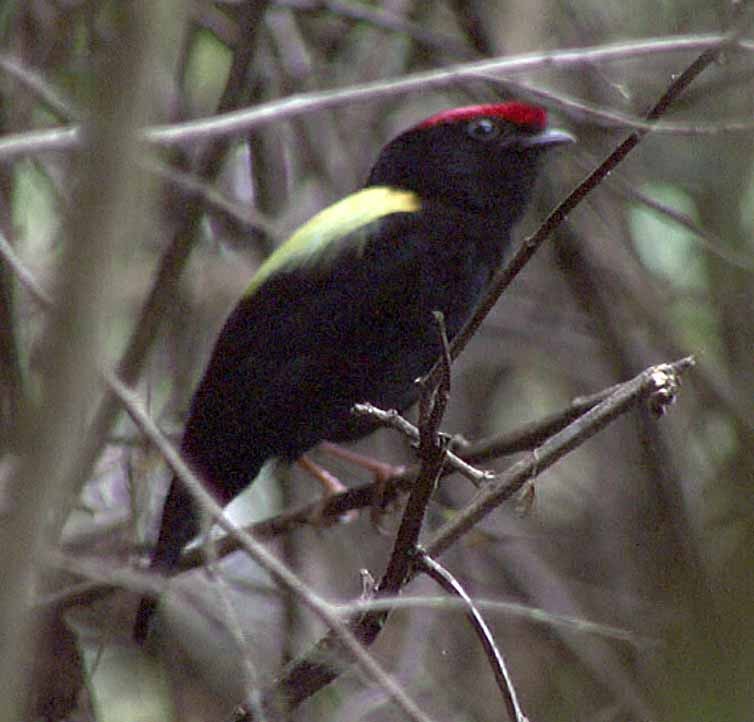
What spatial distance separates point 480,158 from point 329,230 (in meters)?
0.66

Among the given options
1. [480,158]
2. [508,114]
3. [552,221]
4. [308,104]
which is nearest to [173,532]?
[308,104]

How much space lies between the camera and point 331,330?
429 cm

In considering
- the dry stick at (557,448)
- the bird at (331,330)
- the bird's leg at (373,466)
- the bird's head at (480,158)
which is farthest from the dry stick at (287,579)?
the bird's head at (480,158)

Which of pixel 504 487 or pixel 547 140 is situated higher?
pixel 547 140

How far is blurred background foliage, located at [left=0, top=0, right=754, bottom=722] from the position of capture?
416 cm

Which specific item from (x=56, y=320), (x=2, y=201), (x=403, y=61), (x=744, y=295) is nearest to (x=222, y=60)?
(x=403, y=61)

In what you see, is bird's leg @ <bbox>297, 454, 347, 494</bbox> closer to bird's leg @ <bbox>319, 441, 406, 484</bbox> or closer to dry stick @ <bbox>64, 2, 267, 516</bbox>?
bird's leg @ <bbox>319, 441, 406, 484</bbox>

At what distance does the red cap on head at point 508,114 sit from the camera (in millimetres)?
4703

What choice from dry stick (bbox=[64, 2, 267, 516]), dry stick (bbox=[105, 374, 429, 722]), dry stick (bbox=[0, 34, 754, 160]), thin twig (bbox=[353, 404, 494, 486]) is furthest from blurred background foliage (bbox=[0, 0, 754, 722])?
thin twig (bbox=[353, 404, 494, 486])

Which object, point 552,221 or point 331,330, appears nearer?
point 552,221

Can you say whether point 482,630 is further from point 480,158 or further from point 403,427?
point 480,158

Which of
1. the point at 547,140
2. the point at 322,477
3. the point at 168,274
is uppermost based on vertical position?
the point at 547,140

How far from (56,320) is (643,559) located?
13.1ft

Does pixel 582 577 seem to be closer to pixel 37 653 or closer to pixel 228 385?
pixel 228 385
